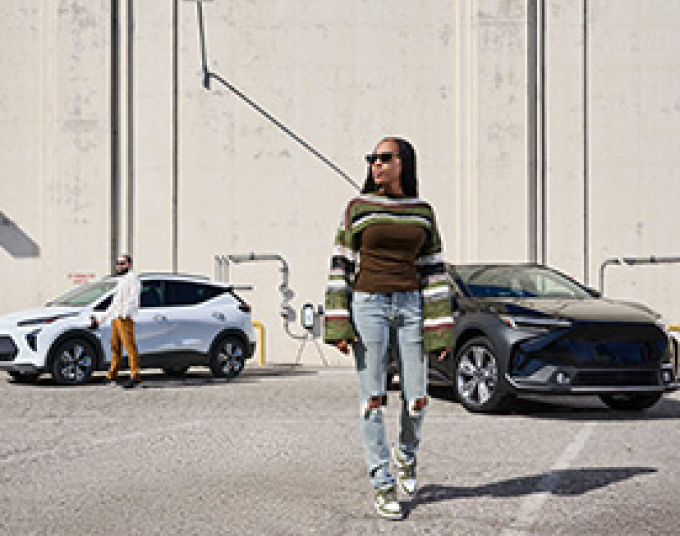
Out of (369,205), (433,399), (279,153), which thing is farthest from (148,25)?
(369,205)

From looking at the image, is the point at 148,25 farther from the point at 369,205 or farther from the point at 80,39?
the point at 369,205

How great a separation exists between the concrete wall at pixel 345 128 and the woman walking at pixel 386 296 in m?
15.1

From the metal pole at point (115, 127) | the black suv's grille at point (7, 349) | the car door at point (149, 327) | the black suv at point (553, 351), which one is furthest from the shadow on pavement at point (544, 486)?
the metal pole at point (115, 127)

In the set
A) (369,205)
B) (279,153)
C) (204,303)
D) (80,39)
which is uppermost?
(80,39)

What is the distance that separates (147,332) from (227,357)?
142 centimetres

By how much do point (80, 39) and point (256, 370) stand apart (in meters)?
7.69

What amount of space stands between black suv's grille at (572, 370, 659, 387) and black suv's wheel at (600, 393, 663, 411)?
0.49 metres

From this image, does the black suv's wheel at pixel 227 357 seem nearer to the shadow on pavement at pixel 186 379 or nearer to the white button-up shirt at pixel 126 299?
the shadow on pavement at pixel 186 379

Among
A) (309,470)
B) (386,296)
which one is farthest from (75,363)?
(386,296)

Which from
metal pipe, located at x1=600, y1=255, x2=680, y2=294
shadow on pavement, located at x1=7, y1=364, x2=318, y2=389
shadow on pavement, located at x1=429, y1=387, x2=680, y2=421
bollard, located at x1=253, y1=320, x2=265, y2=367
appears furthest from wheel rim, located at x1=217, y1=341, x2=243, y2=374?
metal pipe, located at x1=600, y1=255, x2=680, y2=294

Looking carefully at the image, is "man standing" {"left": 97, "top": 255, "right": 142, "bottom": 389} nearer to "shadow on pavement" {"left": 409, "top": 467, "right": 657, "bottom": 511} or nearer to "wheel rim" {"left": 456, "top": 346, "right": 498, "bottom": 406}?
"wheel rim" {"left": 456, "top": 346, "right": 498, "bottom": 406}

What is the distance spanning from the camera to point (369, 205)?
17.8ft

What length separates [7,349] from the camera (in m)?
13.4

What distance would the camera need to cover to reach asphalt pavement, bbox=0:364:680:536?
5266 mm
